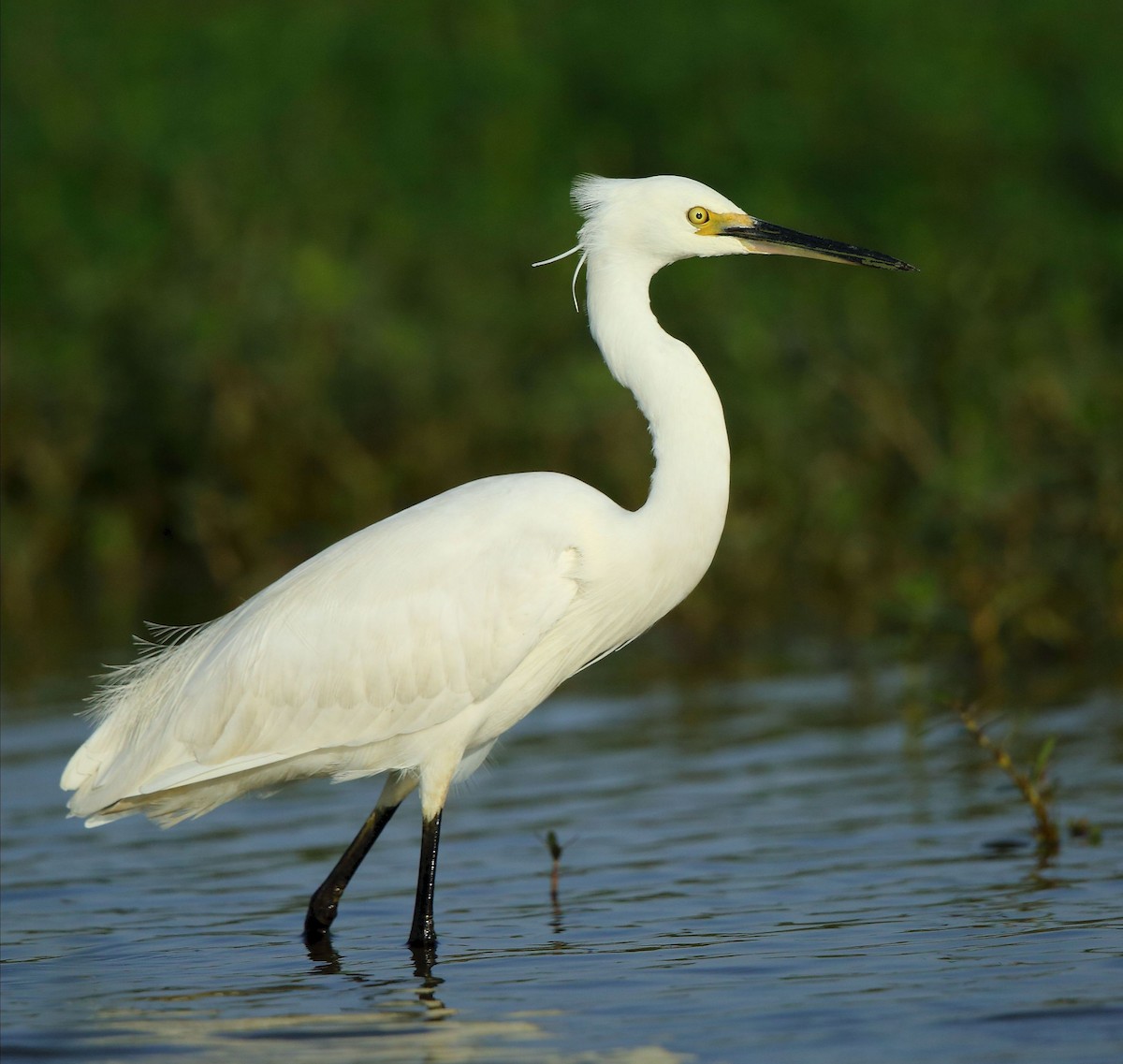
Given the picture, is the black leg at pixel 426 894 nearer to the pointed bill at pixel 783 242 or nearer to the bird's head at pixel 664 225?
the bird's head at pixel 664 225

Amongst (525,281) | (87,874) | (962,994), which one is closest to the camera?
(962,994)

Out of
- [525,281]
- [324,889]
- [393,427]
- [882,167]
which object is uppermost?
[882,167]

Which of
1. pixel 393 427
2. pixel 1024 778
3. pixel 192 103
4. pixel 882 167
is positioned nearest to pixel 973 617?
pixel 1024 778

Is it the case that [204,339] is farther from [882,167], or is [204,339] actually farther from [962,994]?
[962,994]

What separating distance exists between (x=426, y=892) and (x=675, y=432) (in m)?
1.44

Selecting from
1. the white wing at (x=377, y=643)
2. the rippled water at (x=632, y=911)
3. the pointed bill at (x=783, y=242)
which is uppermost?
the pointed bill at (x=783, y=242)

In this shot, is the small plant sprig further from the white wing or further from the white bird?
the white wing

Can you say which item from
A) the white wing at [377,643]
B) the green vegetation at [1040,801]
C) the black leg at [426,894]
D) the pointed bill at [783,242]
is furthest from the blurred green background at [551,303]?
the black leg at [426,894]

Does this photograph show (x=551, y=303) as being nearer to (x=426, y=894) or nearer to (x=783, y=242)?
(x=783, y=242)

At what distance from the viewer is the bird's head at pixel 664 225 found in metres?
5.59

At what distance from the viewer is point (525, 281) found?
14875 millimetres

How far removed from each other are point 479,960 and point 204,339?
7890 mm

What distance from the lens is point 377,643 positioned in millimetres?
5570

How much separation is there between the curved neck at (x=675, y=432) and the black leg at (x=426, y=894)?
1.00 metres
